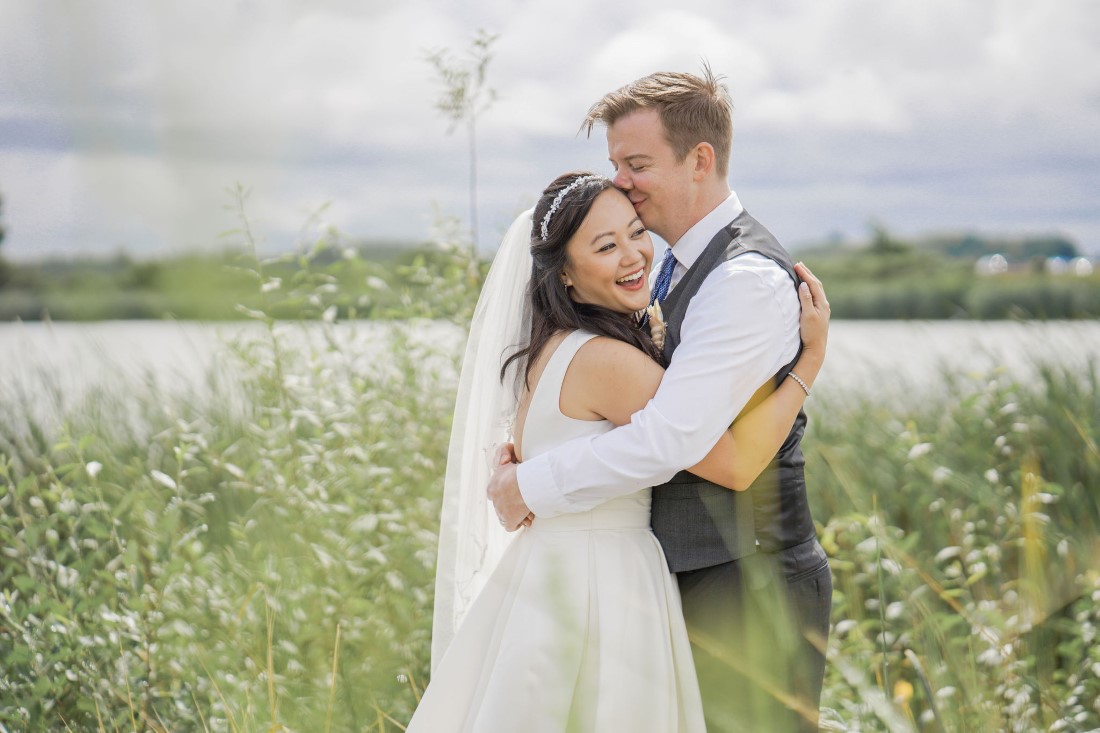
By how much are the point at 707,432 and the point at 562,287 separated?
59 cm

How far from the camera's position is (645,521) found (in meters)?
2.57

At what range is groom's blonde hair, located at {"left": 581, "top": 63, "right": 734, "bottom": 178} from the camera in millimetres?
2732

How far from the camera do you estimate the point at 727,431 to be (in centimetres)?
243

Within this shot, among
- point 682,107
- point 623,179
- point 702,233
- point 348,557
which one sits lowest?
point 348,557

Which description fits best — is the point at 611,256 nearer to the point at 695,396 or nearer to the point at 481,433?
the point at 695,396

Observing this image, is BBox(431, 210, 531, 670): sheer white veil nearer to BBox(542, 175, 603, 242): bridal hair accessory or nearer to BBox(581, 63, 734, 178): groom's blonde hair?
BBox(542, 175, 603, 242): bridal hair accessory

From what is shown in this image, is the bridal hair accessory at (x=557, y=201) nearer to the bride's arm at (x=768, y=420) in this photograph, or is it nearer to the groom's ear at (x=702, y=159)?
the groom's ear at (x=702, y=159)

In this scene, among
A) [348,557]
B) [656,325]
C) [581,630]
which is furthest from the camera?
[348,557]

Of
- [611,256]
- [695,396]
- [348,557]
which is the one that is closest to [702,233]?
[611,256]

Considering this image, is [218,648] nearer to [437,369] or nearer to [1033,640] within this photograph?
[437,369]

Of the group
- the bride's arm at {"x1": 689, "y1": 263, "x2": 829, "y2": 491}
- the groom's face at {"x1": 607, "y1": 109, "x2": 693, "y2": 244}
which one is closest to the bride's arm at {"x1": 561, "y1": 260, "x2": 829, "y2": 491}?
the bride's arm at {"x1": 689, "y1": 263, "x2": 829, "y2": 491}

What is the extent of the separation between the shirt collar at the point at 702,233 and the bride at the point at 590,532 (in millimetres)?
164

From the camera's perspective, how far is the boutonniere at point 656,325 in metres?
2.65

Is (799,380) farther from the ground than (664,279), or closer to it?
closer to it
